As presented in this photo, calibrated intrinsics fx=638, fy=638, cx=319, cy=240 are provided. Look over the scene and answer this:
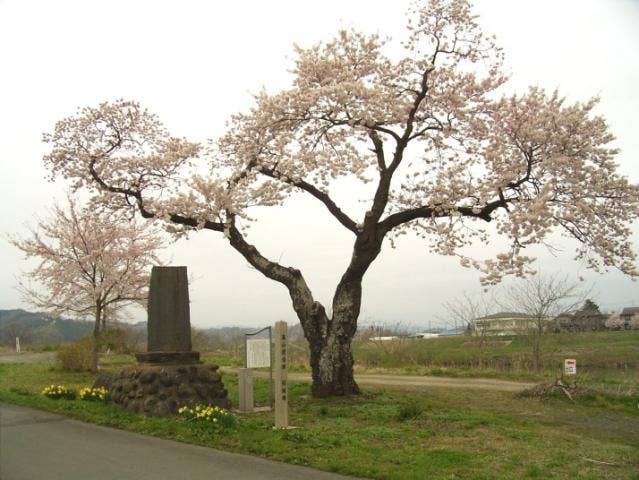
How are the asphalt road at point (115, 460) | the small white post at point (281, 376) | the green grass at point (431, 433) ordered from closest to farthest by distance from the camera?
the asphalt road at point (115, 460), the green grass at point (431, 433), the small white post at point (281, 376)

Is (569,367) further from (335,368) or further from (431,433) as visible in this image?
(431,433)

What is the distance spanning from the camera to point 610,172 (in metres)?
13.0

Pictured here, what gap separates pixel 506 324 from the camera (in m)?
22.7

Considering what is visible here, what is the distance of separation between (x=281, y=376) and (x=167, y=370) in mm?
2659

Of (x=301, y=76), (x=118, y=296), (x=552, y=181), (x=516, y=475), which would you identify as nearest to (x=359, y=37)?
(x=301, y=76)

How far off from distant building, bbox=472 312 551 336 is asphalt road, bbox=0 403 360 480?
50.4 ft

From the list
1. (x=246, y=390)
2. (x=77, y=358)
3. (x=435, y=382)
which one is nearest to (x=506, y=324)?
(x=435, y=382)

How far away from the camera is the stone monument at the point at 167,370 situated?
1170 cm

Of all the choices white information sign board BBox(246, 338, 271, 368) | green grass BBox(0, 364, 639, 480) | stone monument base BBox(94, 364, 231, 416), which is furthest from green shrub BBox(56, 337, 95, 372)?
white information sign board BBox(246, 338, 271, 368)

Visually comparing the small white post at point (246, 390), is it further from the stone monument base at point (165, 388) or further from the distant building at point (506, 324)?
the distant building at point (506, 324)

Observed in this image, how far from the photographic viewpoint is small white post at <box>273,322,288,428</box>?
407 inches

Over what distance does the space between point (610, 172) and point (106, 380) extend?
37.0 ft

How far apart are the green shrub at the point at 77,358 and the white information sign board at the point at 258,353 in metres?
10.7

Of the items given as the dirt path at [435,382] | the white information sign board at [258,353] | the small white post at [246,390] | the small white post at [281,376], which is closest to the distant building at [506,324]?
the dirt path at [435,382]
